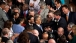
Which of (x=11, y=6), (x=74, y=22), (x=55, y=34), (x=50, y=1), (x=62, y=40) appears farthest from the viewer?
(x=50, y=1)

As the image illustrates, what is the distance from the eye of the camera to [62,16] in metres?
9.27

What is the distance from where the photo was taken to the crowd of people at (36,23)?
23.9 feet

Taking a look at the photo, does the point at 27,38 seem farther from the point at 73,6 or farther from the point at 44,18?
the point at 73,6

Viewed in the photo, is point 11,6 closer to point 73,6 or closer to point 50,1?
point 50,1

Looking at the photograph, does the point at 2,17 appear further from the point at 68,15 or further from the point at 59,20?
the point at 68,15

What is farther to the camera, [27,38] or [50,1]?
[50,1]

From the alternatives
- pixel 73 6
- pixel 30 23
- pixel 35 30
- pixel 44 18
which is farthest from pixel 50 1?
pixel 35 30

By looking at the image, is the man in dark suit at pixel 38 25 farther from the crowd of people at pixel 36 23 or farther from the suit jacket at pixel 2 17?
the suit jacket at pixel 2 17

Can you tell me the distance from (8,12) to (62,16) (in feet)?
5.17

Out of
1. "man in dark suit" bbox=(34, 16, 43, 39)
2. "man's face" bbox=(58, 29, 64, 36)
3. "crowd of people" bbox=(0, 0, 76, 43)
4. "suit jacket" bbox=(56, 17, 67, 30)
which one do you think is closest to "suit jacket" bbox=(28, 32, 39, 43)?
"crowd of people" bbox=(0, 0, 76, 43)

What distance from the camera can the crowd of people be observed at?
7.28m

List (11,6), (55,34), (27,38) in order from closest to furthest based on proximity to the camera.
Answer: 1. (27,38)
2. (55,34)
3. (11,6)

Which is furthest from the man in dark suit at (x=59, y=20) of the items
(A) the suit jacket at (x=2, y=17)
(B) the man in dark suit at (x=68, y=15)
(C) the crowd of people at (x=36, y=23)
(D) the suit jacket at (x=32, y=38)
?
(D) the suit jacket at (x=32, y=38)

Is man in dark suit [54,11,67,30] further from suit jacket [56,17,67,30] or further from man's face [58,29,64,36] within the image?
man's face [58,29,64,36]
